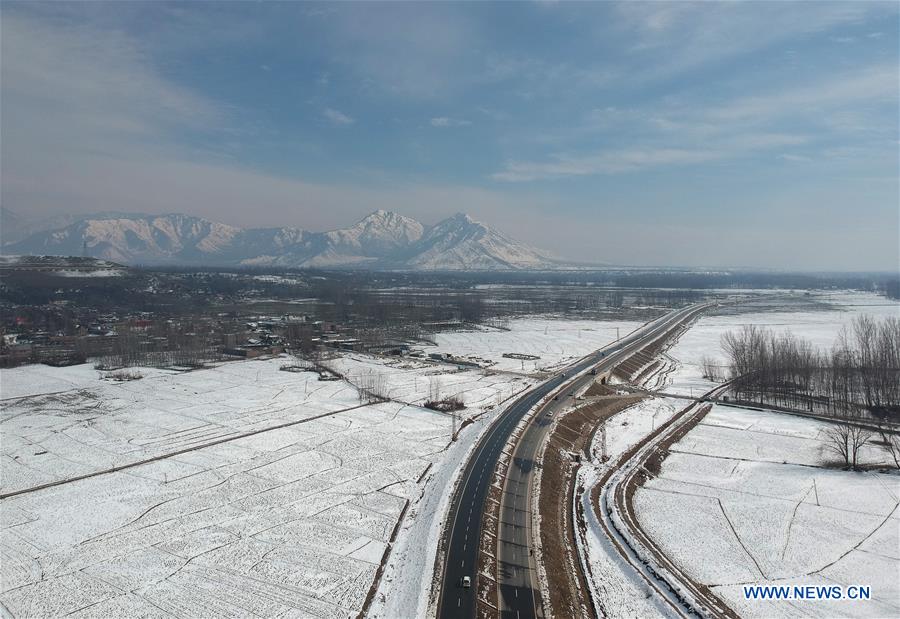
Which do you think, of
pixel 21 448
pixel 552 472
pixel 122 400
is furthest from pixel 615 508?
pixel 122 400

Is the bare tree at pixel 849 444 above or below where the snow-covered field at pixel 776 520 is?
above

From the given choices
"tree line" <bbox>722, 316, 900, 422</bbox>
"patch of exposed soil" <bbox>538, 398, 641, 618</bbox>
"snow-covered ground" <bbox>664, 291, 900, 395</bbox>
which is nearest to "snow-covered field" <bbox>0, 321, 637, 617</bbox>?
"patch of exposed soil" <bbox>538, 398, 641, 618</bbox>

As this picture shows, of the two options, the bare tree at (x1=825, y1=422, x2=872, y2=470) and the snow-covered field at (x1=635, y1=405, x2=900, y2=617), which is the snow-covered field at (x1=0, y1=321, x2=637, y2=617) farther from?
the bare tree at (x1=825, y1=422, x2=872, y2=470)

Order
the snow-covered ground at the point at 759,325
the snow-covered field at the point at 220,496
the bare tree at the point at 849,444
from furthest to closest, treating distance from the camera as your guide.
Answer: the snow-covered ground at the point at 759,325 < the bare tree at the point at 849,444 < the snow-covered field at the point at 220,496

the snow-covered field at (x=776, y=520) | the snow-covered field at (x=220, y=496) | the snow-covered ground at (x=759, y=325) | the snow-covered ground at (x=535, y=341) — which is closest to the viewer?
the snow-covered field at (x=220, y=496)

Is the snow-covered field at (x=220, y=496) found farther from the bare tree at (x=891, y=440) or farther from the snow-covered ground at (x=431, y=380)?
the bare tree at (x=891, y=440)

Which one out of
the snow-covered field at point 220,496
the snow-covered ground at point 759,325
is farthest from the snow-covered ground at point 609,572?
the snow-covered ground at point 759,325

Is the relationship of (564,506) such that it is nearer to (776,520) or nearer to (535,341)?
(776,520)

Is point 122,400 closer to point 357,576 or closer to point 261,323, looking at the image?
point 357,576
